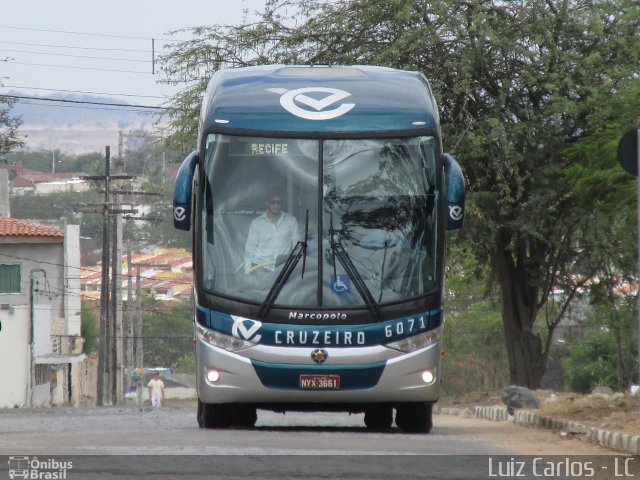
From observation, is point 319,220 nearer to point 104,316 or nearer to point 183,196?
point 183,196

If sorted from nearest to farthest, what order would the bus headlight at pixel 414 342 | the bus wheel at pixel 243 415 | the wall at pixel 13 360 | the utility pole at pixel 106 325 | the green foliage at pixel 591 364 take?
the bus headlight at pixel 414 342 < the bus wheel at pixel 243 415 < the utility pole at pixel 106 325 < the wall at pixel 13 360 < the green foliage at pixel 591 364

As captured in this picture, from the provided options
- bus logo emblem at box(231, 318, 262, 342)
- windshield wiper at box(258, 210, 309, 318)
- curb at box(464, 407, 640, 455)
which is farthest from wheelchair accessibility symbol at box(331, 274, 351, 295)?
curb at box(464, 407, 640, 455)

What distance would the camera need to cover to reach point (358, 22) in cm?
2883

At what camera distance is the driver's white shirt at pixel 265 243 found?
46.4ft

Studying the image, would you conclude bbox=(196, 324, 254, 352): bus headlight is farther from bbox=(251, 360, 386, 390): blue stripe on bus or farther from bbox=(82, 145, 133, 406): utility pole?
bbox=(82, 145, 133, 406): utility pole

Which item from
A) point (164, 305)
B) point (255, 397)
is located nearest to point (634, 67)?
point (255, 397)

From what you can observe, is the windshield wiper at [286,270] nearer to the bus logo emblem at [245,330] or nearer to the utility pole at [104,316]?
the bus logo emblem at [245,330]

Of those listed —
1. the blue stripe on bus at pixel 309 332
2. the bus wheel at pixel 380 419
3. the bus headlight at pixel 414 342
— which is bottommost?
the bus wheel at pixel 380 419

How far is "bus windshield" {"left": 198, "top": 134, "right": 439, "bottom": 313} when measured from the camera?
1416 centimetres

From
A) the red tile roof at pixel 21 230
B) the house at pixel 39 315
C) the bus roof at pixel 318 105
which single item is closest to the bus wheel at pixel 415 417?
the bus roof at pixel 318 105

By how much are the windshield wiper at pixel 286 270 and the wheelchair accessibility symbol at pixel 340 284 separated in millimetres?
348

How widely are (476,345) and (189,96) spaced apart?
37615 millimetres

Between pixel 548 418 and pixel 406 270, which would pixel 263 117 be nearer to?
pixel 406 270

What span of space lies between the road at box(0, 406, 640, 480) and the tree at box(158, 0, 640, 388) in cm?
1174
